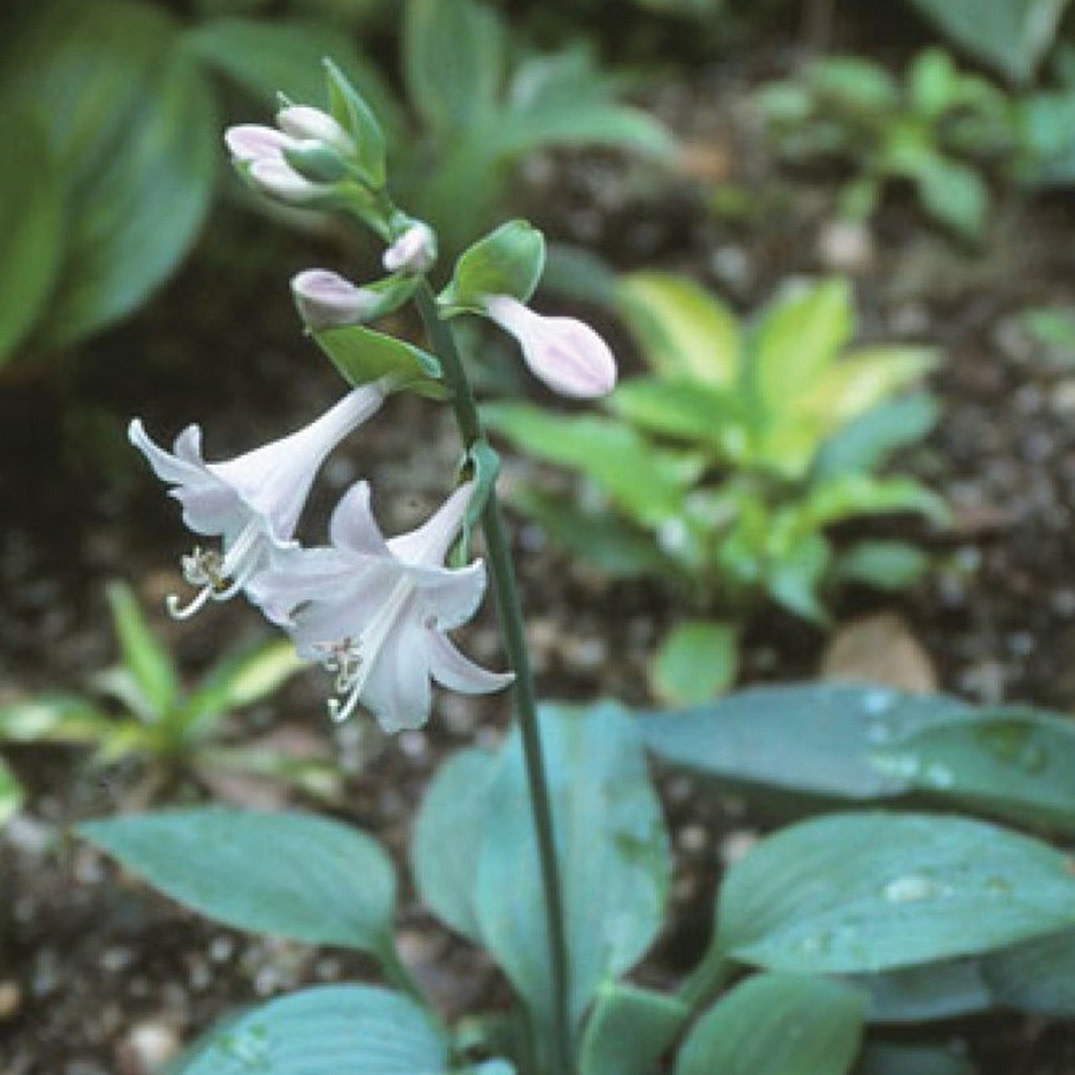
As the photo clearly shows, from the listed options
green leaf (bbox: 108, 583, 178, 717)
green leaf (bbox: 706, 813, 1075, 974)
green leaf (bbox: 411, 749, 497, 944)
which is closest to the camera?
green leaf (bbox: 706, 813, 1075, 974)

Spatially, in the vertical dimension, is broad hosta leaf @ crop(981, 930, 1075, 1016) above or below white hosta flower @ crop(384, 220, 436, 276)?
below

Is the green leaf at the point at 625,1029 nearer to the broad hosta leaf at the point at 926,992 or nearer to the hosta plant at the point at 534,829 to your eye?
the hosta plant at the point at 534,829

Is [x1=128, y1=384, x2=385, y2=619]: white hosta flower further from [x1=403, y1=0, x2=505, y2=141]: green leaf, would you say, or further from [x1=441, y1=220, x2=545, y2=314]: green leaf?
[x1=403, y1=0, x2=505, y2=141]: green leaf

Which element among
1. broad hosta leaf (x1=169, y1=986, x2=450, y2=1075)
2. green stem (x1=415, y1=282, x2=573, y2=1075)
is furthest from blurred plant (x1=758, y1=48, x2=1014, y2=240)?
broad hosta leaf (x1=169, y1=986, x2=450, y2=1075)

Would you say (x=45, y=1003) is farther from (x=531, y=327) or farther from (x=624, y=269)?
(x=624, y=269)

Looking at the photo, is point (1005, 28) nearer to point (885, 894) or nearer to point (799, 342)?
point (799, 342)

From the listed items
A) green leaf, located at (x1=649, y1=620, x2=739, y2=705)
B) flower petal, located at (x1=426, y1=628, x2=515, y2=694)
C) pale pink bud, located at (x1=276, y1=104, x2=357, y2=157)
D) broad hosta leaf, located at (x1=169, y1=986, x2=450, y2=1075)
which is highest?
pale pink bud, located at (x1=276, y1=104, x2=357, y2=157)

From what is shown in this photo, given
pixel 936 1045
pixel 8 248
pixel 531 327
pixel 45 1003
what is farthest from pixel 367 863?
pixel 8 248
